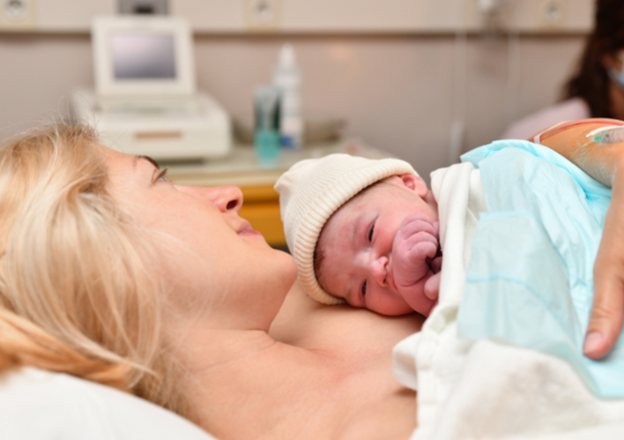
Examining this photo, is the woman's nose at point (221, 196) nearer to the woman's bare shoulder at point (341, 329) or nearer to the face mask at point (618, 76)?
the woman's bare shoulder at point (341, 329)

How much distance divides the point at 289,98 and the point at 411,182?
39.1 inches

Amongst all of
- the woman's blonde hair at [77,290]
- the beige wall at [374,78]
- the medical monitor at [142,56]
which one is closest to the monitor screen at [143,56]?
the medical monitor at [142,56]

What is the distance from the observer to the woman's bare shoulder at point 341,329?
2.92 feet

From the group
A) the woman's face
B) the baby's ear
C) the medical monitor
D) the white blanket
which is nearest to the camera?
the white blanket

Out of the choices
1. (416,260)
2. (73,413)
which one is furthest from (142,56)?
(73,413)

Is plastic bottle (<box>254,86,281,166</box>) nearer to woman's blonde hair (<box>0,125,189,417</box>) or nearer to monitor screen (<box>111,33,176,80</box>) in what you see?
monitor screen (<box>111,33,176,80</box>)

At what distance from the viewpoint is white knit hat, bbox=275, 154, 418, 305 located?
1.03 meters

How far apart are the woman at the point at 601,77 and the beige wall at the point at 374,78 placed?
370 millimetres

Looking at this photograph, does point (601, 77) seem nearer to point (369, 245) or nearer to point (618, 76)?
point (618, 76)

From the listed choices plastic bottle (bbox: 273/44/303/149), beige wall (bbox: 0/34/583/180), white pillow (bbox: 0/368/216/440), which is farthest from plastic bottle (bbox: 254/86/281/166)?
white pillow (bbox: 0/368/216/440)

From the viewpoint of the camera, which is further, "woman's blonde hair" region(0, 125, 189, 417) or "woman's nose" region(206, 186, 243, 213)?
"woman's nose" region(206, 186, 243, 213)

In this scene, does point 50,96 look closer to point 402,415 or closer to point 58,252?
point 58,252

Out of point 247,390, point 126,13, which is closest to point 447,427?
point 247,390

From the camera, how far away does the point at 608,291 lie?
2.00 ft
